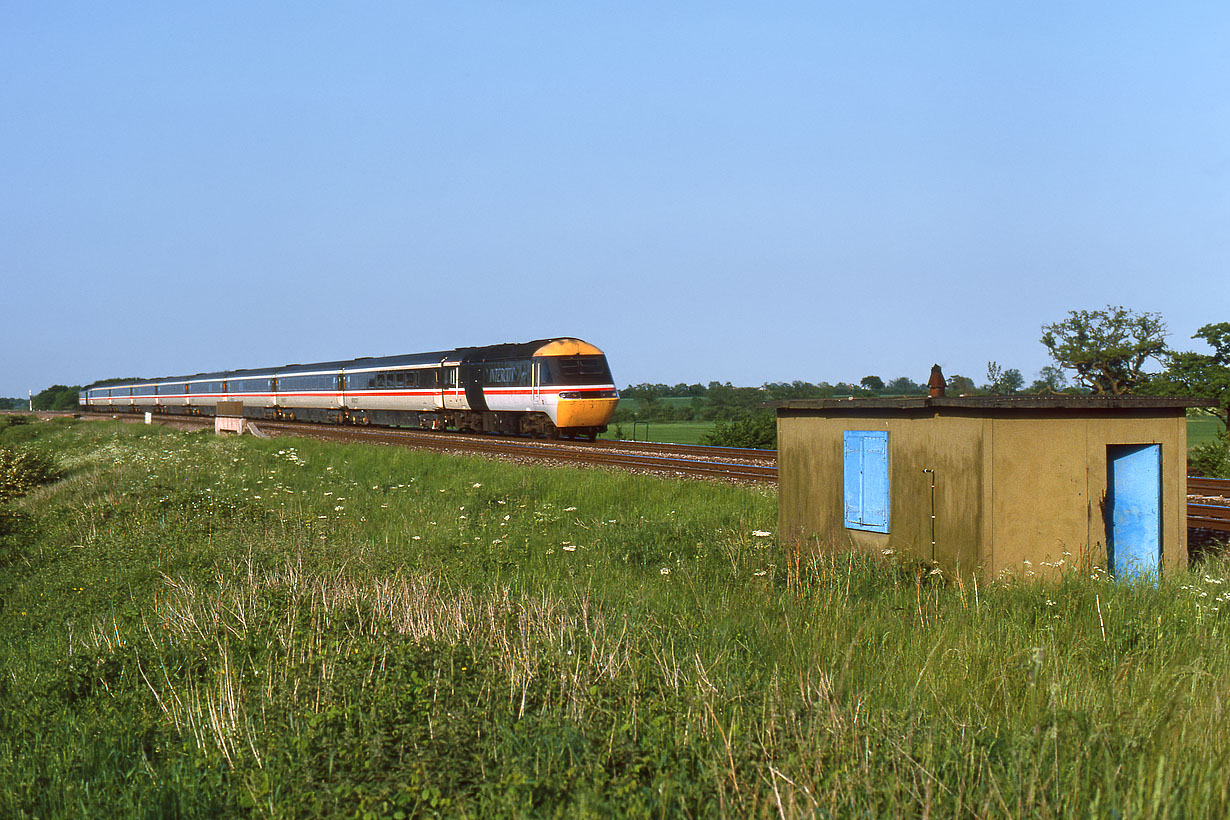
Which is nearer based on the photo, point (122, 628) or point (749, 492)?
point (122, 628)

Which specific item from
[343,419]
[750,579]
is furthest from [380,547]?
[343,419]

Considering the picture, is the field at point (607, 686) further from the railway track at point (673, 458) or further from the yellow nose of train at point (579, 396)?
the yellow nose of train at point (579, 396)

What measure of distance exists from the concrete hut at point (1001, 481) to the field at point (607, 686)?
1.31 feet

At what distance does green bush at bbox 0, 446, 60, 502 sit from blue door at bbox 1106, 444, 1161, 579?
23.0 meters

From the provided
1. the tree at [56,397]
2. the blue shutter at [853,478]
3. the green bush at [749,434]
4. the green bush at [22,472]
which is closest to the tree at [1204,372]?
the green bush at [749,434]

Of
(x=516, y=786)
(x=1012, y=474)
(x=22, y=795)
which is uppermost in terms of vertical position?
(x=1012, y=474)

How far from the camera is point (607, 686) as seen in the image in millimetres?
5703

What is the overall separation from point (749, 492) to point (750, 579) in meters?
6.01

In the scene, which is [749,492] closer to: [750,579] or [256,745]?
[750,579]

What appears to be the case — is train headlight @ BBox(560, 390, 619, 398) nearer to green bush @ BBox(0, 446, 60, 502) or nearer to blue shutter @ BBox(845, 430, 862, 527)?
green bush @ BBox(0, 446, 60, 502)

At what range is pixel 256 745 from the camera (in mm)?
5461

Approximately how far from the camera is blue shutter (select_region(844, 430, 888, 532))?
1009 cm

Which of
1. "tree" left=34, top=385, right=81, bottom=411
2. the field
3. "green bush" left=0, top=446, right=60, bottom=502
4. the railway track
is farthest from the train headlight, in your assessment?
"tree" left=34, top=385, right=81, bottom=411

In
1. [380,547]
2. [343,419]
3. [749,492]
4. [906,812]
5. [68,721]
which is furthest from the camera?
[343,419]
